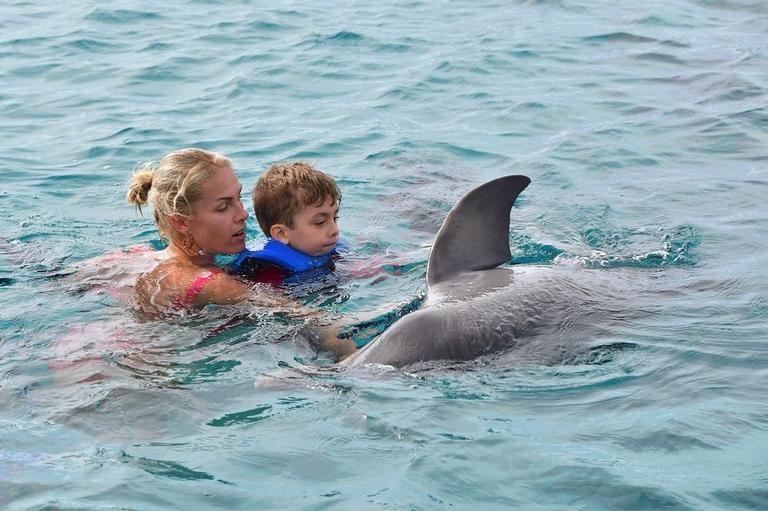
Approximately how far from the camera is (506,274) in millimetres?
6508

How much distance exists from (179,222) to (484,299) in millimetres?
2365

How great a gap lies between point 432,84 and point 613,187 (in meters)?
4.25

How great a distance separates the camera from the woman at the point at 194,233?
6.95 metres

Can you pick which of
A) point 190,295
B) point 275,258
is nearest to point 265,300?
point 190,295

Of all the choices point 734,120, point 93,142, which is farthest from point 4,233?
point 734,120

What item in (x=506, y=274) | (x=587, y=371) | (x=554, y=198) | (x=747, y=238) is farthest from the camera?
(x=554, y=198)

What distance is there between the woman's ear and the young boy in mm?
470

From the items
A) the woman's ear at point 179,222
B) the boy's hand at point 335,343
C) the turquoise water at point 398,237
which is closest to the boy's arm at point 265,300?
the boy's hand at point 335,343

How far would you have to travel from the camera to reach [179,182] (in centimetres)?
725

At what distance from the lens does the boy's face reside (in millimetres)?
7672

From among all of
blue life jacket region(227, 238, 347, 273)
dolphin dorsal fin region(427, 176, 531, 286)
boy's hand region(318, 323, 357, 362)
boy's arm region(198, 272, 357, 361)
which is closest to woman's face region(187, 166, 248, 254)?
blue life jacket region(227, 238, 347, 273)

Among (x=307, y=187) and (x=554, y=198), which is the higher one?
(x=307, y=187)

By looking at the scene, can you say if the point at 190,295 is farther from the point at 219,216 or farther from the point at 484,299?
the point at 484,299

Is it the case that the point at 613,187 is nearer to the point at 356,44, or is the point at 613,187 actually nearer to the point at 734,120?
the point at 734,120
